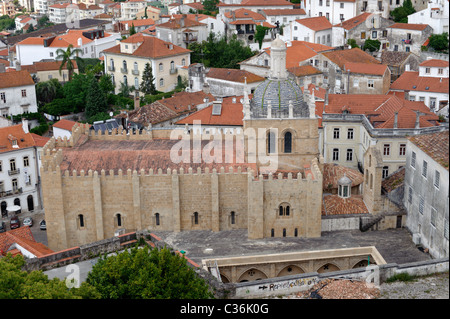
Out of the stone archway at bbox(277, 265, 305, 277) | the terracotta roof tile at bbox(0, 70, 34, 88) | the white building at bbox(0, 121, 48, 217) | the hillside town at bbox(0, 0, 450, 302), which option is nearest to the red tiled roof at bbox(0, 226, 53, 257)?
the hillside town at bbox(0, 0, 450, 302)

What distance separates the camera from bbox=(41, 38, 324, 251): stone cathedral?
4997 cm

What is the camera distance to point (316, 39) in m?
112

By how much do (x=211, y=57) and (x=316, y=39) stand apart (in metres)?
17.8

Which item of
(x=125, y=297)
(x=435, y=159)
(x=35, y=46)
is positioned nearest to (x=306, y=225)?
(x=435, y=159)

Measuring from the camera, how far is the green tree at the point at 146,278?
3600cm

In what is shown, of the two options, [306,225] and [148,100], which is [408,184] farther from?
[148,100]

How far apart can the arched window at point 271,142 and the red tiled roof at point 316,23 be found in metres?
64.0

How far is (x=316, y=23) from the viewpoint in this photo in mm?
113875

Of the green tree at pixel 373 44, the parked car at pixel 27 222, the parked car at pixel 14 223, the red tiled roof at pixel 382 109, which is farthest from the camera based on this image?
the green tree at pixel 373 44

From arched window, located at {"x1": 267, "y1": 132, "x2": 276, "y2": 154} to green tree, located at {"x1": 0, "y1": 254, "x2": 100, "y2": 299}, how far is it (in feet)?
67.3

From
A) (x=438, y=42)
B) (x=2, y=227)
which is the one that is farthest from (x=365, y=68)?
(x=2, y=227)

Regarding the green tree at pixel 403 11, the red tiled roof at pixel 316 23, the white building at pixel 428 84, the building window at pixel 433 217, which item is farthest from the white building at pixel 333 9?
the building window at pixel 433 217

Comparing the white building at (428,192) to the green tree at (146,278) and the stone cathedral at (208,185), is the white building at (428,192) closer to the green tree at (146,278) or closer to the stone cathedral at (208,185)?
the stone cathedral at (208,185)

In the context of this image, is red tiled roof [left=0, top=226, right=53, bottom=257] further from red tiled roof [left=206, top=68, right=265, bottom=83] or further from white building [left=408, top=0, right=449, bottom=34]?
white building [left=408, top=0, right=449, bottom=34]
